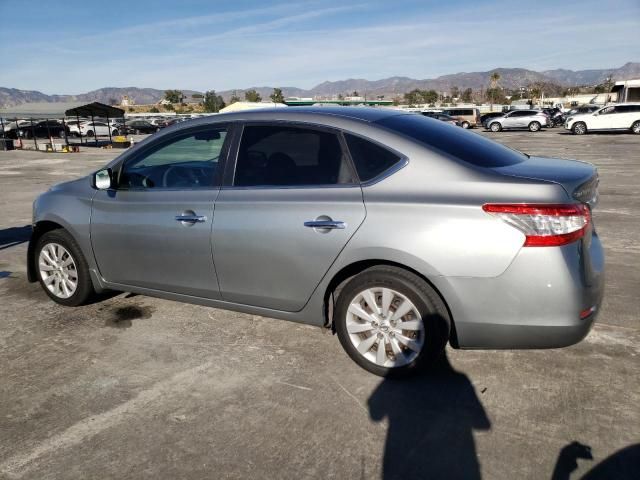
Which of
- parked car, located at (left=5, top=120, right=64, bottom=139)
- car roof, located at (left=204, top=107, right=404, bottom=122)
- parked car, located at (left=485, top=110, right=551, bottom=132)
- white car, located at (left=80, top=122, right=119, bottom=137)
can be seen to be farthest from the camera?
white car, located at (left=80, top=122, right=119, bottom=137)

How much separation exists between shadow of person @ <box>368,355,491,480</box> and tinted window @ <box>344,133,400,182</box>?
1.32 meters

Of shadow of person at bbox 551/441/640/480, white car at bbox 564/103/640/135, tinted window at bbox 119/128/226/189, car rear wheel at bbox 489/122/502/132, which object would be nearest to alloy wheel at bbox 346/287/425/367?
shadow of person at bbox 551/441/640/480

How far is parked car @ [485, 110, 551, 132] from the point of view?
37188mm

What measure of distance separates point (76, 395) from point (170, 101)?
143470 millimetres

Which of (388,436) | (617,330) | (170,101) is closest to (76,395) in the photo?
(388,436)

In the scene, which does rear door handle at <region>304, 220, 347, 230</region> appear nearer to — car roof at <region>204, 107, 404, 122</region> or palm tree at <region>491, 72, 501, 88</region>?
car roof at <region>204, 107, 404, 122</region>

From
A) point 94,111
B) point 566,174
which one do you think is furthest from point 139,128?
point 566,174

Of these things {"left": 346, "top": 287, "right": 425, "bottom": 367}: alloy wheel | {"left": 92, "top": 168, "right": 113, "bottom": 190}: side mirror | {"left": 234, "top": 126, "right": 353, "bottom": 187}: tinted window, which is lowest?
{"left": 346, "top": 287, "right": 425, "bottom": 367}: alloy wheel

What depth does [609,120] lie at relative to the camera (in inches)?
1198

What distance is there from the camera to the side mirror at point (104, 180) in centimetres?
423

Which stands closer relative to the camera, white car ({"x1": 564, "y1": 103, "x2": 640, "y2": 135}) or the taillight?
the taillight

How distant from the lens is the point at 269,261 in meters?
3.54

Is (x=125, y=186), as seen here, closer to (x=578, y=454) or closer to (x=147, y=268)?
(x=147, y=268)

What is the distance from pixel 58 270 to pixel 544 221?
3.99m
